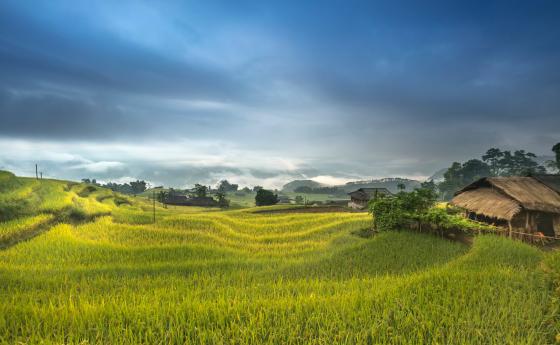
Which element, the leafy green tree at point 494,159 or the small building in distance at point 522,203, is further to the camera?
the leafy green tree at point 494,159

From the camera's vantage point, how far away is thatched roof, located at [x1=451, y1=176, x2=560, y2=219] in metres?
22.0

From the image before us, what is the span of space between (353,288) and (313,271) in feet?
15.4

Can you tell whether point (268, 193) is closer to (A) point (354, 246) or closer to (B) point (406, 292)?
(A) point (354, 246)

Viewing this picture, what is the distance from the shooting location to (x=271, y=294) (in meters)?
7.00

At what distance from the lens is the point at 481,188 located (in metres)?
28.4

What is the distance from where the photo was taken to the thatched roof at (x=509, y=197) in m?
22.0

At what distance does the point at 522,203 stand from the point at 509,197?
2.07 meters

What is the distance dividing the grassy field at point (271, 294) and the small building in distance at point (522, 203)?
1047cm

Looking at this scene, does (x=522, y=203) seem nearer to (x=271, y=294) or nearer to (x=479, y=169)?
(x=271, y=294)

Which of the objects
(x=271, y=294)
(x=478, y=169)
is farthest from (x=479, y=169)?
(x=271, y=294)

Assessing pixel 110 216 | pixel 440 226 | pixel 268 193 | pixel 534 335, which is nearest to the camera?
pixel 534 335

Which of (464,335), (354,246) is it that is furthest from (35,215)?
(464,335)

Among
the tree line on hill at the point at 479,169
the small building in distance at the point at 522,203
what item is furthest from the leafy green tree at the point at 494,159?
the small building in distance at the point at 522,203

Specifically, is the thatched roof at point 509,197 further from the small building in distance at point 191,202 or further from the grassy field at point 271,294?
the small building in distance at point 191,202
